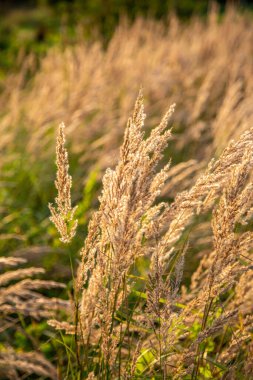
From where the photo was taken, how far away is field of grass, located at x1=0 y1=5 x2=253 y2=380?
176 centimetres

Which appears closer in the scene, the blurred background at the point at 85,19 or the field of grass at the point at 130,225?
the field of grass at the point at 130,225

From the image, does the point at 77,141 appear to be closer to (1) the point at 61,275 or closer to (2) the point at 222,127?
(2) the point at 222,127

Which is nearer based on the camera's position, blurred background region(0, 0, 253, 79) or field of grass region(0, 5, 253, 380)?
field of grass region(0, 5, 253, 380)

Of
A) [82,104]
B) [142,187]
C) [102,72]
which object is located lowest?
[142,187]

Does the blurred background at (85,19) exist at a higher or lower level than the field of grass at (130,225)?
higher

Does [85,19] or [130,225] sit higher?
[85,19]

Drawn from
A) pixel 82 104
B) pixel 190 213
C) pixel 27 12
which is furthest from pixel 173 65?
pixel 27 12

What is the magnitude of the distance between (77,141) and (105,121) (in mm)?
262

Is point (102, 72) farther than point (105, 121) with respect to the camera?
Yes

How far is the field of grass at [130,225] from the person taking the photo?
1.76m

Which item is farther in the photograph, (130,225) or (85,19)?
(85,19)

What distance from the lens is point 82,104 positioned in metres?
5.08

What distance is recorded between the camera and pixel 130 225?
1.62 metres

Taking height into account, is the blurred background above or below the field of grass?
above
